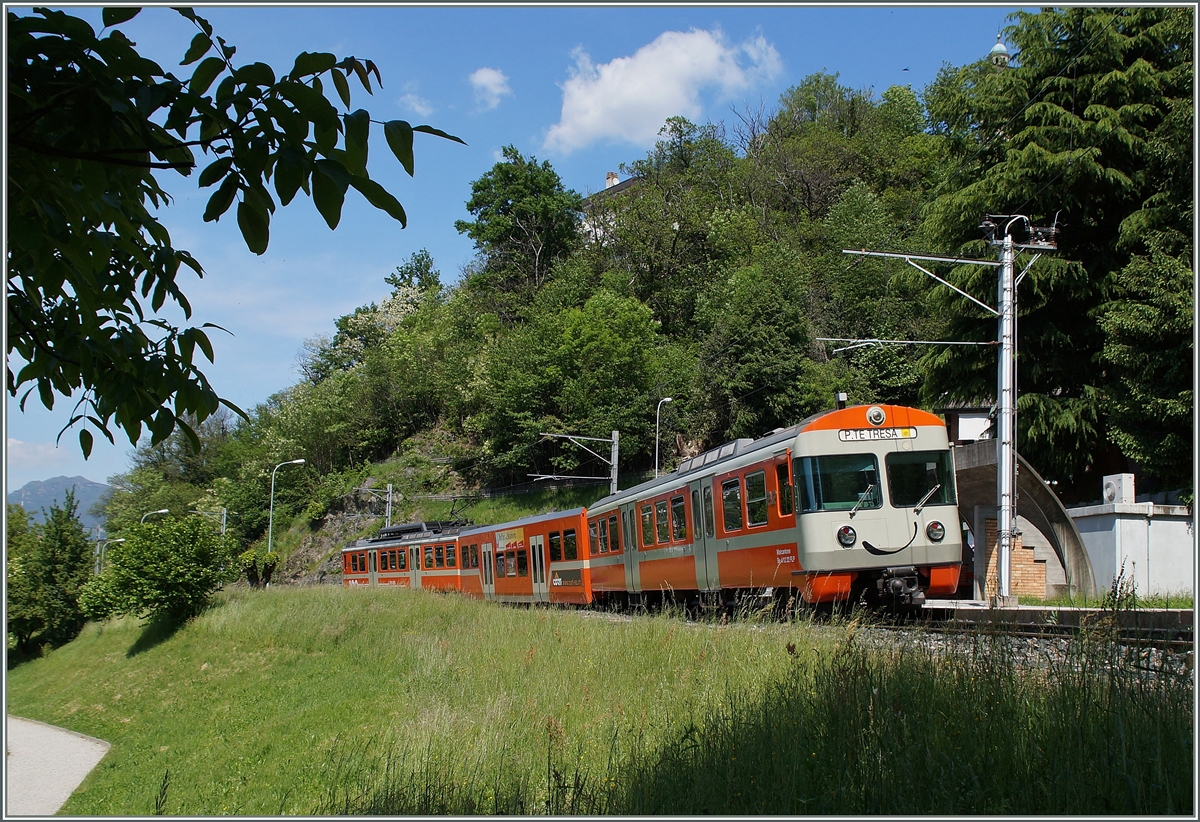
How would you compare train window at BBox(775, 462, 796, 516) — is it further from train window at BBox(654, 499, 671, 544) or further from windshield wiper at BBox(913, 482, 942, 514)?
train window at BBox(654, 499, 671, 544)

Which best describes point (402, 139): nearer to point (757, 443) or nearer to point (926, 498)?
point (926, 498)

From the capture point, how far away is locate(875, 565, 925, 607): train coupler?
41.8ft

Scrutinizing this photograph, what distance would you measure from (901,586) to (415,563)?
2522cm

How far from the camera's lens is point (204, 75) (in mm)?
2865

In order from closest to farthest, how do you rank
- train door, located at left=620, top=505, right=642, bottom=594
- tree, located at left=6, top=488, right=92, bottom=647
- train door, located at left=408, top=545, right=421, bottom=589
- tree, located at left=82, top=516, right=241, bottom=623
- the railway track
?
the railway track, train door, located at left=620, top=505, right=642, bottom=594, tree, located at left=82, top=516, right=241, bottom=623, train door, located at left=408, top=545, right=421, bottom=589, tree, located at left=6, top=488, right=92, bottom=647

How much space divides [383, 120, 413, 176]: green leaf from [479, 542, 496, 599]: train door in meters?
26.4

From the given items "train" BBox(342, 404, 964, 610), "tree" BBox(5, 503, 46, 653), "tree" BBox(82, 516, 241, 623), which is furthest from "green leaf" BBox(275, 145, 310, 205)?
"tree" BBox(5, 503, 46, 653)

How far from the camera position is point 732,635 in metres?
9.76

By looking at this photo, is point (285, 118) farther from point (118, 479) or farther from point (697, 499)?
point (118, 479)

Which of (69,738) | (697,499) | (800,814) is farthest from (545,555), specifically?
(800,814)

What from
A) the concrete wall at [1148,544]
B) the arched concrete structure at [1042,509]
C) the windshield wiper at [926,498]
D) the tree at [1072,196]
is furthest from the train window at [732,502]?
the tree at [1072,196]

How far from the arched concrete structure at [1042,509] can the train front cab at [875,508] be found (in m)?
5.06

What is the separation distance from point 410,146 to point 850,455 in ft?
36.7

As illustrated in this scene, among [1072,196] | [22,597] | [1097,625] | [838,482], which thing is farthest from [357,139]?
[22,597]
